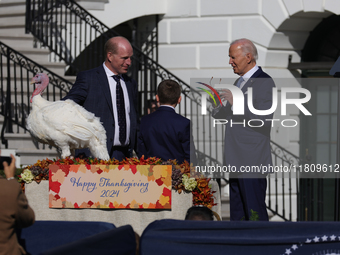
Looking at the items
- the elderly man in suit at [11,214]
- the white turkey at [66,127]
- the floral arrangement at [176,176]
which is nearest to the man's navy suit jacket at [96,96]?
the white turkey at [66,127]

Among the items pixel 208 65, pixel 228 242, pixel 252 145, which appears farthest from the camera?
pixel 208 65

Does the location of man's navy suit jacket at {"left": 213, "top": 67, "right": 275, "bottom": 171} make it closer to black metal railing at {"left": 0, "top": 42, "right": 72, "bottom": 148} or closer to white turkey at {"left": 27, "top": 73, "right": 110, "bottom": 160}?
white turkey at {"left": 27, "top": 73, "right": 110, "bottom": 160}

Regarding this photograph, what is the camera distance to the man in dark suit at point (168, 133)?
4.87 metres

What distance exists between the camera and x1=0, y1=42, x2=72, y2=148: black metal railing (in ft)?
27.7

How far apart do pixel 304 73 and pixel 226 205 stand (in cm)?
336

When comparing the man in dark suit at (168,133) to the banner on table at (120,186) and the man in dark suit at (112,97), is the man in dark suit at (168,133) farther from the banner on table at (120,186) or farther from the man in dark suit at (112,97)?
the banner on table at (120,186)

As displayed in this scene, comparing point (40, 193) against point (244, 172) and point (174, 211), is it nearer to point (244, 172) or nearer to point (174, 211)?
point (174, 211)

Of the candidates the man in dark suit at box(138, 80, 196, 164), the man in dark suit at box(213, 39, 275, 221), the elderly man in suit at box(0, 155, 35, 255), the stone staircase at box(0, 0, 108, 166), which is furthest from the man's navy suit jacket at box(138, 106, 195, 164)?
the stone staircase at box(0, 0, 108, 166)

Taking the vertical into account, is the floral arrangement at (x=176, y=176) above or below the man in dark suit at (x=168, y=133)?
below

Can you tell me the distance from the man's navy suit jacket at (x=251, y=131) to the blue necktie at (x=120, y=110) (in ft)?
3.03

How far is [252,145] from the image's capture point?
4469 millimetres

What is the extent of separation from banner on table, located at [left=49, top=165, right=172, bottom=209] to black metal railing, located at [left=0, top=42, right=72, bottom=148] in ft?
14.3

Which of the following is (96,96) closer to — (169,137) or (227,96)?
(169,137)

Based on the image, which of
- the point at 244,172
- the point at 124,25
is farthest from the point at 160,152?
the point at 124,25
